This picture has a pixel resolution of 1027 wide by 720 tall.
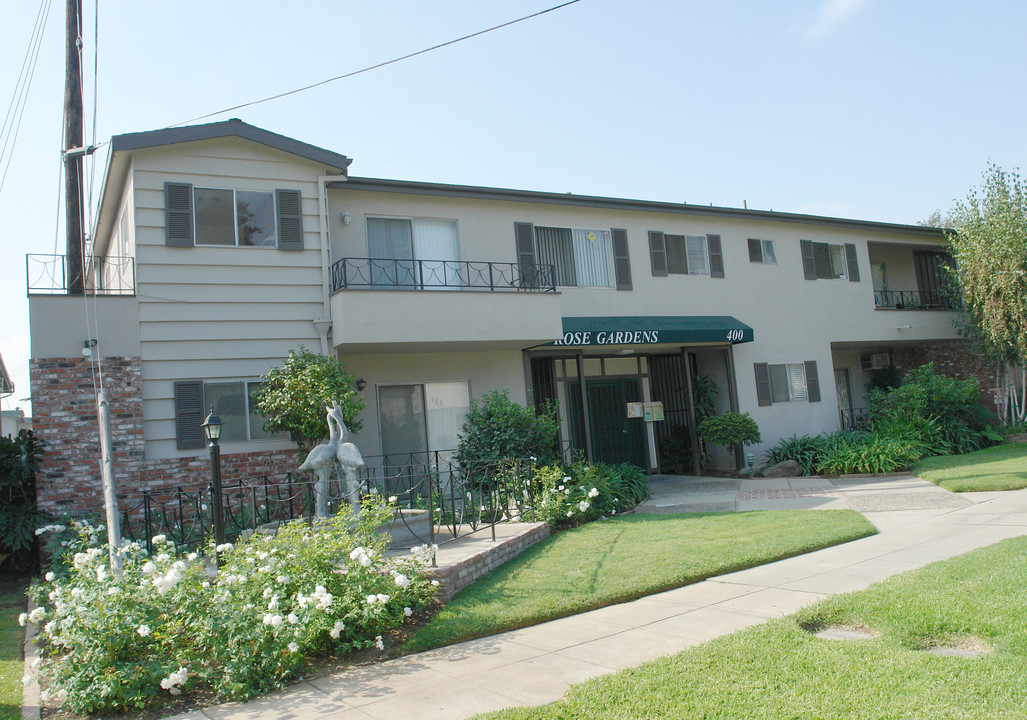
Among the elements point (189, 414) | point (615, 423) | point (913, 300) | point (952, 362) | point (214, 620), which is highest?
point (913, 300)

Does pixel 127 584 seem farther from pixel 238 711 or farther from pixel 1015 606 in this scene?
pixel 1015 606

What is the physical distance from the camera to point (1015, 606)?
5.39 metres

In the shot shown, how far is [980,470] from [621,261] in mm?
7643

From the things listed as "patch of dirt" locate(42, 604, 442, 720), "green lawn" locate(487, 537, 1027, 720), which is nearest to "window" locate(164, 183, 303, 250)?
Result: "patch of dirt" locate(42, 604, 442, 720)

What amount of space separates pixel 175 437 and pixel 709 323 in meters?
A: 10.8

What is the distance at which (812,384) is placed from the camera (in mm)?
18562

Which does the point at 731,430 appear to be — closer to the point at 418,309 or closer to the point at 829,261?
the point at 829,261

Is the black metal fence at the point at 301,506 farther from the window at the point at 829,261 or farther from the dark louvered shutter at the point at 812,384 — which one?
the window at the point at 829,261

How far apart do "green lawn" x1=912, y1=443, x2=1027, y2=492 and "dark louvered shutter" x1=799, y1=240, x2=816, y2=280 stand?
5.22m

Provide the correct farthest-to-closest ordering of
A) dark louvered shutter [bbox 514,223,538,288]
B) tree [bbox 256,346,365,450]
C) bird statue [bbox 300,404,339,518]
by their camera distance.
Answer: dark louvered shutter [bbox 514,223,538,288] → tree [bbox 256,346,365,450] → bird statue [bbox 300,404,339,518]

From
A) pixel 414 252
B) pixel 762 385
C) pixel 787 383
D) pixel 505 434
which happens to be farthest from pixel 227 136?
pixel 787 383

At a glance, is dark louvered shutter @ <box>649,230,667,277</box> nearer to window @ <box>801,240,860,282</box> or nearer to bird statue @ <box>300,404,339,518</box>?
window @ <box>801,240,860,282</box>

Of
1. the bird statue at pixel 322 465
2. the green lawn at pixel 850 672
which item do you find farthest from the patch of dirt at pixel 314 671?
the bird statue at pixel 322 465

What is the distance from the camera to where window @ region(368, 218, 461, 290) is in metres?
13.7
